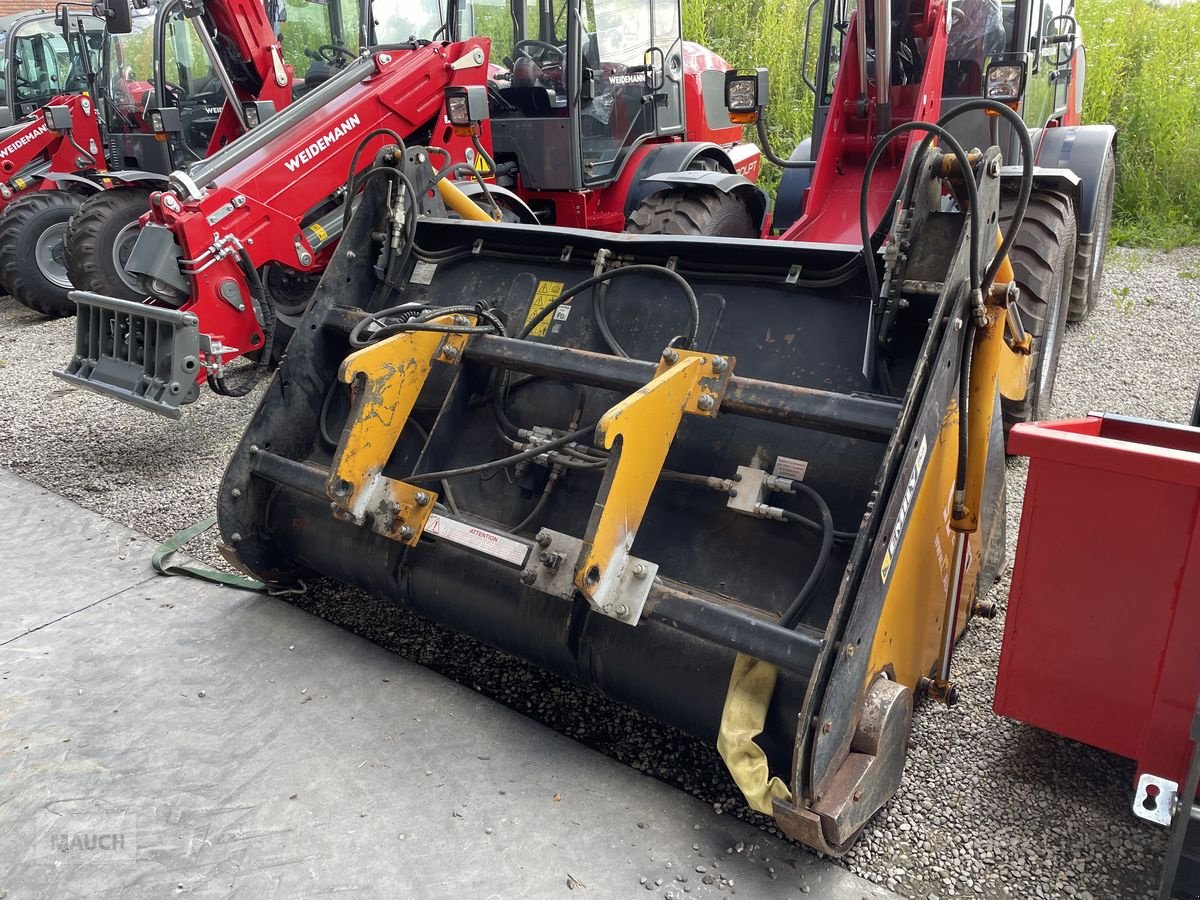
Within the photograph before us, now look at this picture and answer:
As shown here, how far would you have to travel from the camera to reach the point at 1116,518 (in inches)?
77.3

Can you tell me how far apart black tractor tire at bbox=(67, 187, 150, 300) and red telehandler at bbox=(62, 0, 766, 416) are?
0.07 meters

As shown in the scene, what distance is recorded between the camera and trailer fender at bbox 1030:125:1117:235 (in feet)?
17.1

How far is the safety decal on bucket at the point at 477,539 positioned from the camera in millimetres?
2342

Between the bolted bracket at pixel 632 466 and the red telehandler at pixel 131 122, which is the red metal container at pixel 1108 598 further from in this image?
the red telehandler at pixel 131 122

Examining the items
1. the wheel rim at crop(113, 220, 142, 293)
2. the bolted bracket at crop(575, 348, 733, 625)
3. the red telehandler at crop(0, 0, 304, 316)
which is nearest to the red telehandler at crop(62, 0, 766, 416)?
the wheel rim at crop(113, 220, 142, 293)

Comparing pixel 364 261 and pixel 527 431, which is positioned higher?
pixel 364 261

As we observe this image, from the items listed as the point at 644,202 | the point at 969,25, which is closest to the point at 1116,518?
the point at 644,202

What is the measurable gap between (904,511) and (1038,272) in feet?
7.56

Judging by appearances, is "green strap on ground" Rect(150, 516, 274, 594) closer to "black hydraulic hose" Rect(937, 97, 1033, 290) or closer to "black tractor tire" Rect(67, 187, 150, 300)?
"black hydraulic hose" Rect(937, 97, 1033, 290)

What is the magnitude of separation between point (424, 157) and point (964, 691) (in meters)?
2.44

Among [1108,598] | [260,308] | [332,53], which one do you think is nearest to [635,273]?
[1108,598]

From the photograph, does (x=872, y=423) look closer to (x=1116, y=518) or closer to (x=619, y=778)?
(x=1116, y=518)

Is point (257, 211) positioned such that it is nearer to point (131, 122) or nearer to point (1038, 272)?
point (1038, 272)

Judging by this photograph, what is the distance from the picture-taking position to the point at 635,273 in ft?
9.37
